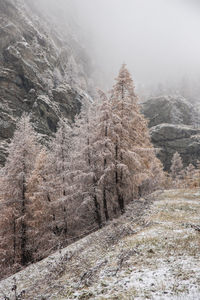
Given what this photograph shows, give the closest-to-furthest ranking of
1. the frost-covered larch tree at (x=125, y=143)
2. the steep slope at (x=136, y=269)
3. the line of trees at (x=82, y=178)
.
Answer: the steep slope at (x=136, y=269) → the line of trees at (x=82, y=178) → the frost-covered larch tree at (x=125, y=143)

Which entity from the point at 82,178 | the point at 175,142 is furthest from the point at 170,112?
the point at 82,178

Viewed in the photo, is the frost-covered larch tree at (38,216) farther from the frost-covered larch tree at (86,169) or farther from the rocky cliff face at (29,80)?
the rocky cliff face at (29,80)

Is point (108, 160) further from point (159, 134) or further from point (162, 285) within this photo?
point (159, 134)

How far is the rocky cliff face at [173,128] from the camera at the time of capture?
3834 inches

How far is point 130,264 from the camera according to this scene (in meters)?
7.34

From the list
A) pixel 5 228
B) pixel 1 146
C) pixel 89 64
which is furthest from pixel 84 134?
pixel 89 64

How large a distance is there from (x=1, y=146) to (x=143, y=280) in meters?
58.0

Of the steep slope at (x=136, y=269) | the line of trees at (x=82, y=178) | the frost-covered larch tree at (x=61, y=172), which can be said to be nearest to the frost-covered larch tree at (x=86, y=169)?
the line of trees at (x=82, y=178)

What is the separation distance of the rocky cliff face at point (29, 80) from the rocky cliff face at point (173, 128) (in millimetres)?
47616

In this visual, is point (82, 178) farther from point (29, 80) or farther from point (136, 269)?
point (29, 80)

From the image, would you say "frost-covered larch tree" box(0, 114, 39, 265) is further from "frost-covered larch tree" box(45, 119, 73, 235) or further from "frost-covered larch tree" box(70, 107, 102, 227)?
"frost-covered larch tree" box(70, 107, 102, 227)

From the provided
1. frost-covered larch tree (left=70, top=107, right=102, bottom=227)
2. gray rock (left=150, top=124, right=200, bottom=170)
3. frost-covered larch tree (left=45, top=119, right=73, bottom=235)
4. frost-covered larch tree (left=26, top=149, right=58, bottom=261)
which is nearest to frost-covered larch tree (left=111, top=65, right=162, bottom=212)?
frost-covered larch tree (left=70, top=107, right=102, bottom=227)

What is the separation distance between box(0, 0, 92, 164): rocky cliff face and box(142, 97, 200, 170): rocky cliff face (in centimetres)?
4762

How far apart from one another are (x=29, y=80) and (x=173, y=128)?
75087mm
